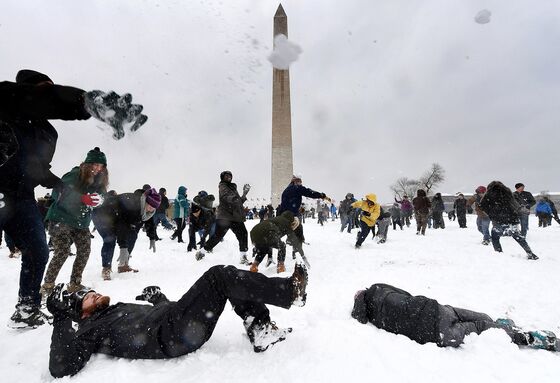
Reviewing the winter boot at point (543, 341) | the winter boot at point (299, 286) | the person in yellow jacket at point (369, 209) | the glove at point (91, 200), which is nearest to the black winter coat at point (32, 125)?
the glove at point (91, 200)

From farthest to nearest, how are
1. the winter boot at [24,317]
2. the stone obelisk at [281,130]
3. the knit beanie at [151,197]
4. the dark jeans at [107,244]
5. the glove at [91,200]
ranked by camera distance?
the stone obelisk at [281,130], the knit beanie at [151,197], the dark jeans at [107,244], the glove at [91,200], the winter boot at [24,317]

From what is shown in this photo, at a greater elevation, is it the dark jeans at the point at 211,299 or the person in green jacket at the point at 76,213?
the person in green jacket at the point at 76,213

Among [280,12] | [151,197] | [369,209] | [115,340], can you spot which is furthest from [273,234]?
[280,12]

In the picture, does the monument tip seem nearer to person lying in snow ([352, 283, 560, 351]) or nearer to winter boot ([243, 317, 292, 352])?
person lying in snow ([352, 283, 560, 351])

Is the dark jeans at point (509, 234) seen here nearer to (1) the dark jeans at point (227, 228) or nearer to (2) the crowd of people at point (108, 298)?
(2) the crowd of people at point (108, 298)

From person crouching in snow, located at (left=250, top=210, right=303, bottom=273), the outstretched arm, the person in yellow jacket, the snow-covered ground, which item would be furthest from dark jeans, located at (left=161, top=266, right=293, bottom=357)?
the person in yellow jacket

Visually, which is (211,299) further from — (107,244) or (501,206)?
(501,206)

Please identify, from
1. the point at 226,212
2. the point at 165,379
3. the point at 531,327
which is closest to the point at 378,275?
the point at 531,327

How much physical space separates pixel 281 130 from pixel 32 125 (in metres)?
29.5

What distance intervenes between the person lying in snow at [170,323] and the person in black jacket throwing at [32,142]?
33.8 inches

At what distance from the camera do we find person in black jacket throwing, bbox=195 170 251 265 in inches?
269

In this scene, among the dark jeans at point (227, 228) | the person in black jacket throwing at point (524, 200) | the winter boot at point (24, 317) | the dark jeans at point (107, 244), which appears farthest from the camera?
the person in black jacket throwing at point (524, 200)

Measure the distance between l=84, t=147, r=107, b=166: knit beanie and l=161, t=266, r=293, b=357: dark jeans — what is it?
112 inches

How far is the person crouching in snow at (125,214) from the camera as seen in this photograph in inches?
220
